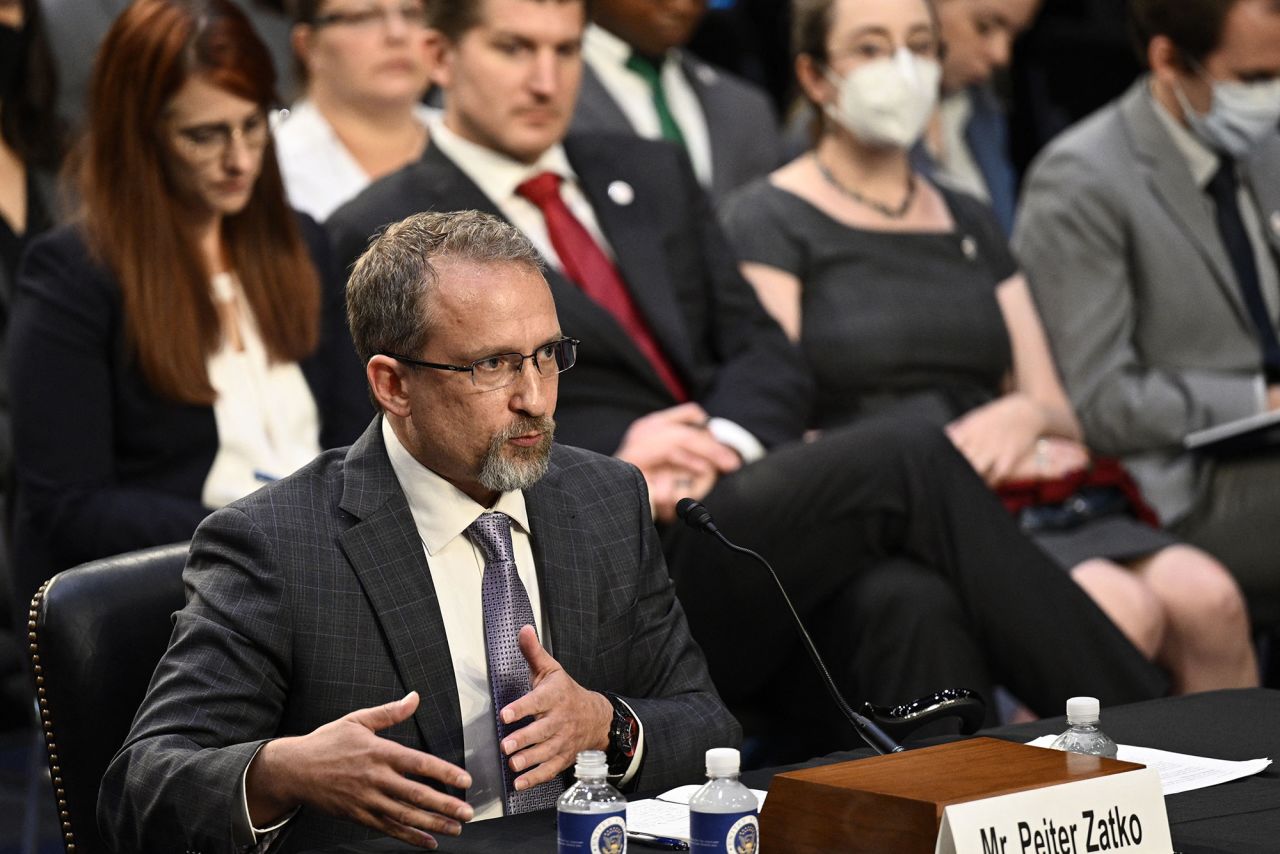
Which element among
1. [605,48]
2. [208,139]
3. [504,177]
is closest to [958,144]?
[605,48]

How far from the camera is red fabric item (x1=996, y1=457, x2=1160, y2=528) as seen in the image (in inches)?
140

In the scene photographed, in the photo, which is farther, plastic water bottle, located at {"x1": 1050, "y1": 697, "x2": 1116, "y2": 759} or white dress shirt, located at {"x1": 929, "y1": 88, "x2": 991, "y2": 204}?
white dress shirt, located at {"x1": 929, "y1": 88, "x2": 991, "y2": 204}

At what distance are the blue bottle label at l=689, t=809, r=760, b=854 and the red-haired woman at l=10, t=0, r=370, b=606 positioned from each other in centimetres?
165

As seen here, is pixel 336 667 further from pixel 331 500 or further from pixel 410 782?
pixel 410 782

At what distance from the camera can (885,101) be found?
3.83m

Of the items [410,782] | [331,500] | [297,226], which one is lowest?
[410,782]

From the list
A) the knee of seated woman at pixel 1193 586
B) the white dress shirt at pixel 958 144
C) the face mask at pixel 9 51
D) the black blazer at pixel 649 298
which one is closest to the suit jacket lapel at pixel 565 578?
the black blazer at pixel 649 298

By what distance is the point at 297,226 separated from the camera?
3.21m

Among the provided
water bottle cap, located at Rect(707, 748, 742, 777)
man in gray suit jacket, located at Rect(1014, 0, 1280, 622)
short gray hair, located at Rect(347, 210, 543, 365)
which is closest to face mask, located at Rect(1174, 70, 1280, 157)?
man in gray suit jacket, located at Rect(1014, 0, 1280, 622)

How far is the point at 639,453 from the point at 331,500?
1.10 metres

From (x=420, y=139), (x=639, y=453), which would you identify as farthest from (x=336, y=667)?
(x=420, y=139)

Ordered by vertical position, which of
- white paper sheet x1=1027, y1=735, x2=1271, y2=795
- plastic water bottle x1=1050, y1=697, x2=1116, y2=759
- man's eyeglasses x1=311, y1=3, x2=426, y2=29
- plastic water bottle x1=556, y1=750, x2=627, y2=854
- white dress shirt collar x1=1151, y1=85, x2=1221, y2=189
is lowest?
white paper sheet x1=1027, y1=735, x2=1271, y2=795

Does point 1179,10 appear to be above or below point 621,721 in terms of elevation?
above

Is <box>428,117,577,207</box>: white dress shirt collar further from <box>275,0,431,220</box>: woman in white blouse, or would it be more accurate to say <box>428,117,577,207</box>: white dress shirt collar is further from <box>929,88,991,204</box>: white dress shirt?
<box>929,88,991,204</box>: white dress shirt
